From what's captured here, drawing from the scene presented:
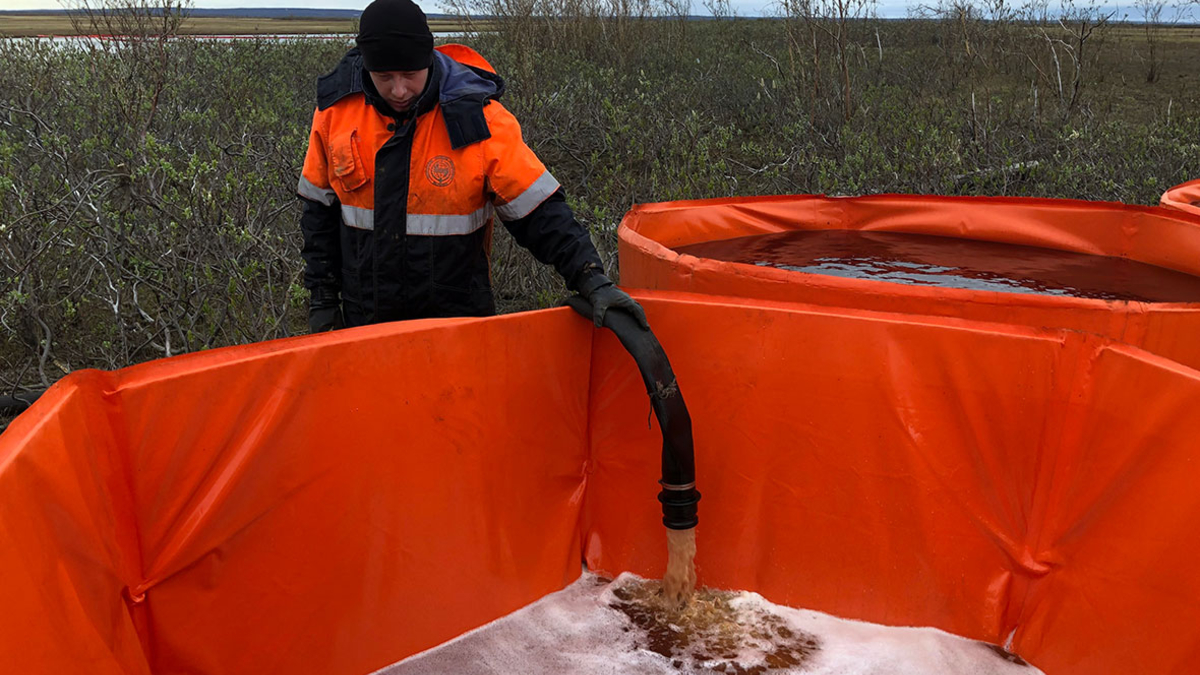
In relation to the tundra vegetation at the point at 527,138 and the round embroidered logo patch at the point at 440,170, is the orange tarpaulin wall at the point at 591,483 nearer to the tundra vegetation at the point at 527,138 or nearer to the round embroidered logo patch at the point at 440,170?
the round embroidered logo patch at the point at 440,170

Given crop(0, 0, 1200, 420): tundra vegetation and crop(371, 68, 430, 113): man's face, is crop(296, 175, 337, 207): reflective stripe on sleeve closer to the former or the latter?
crop(371, 68, 430, 113): man's face

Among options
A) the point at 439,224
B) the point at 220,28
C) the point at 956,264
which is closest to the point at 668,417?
the point at 439,224

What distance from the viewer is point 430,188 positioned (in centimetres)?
262

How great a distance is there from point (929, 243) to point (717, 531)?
2.02 meters

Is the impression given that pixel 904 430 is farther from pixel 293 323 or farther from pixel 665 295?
pixel 293 323

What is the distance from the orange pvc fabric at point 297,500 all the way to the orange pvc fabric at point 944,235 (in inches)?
25.9

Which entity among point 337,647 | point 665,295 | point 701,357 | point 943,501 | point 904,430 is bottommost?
point 337,647

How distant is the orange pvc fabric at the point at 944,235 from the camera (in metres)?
2.51

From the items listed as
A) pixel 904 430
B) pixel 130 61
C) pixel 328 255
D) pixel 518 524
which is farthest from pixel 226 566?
pixel 130 61

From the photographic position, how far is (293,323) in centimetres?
593

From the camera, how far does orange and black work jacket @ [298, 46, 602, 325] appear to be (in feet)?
8.55

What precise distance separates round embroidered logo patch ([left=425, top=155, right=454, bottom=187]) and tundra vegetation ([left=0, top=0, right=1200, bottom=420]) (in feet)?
4.71

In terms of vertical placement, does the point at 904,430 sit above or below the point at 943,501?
above

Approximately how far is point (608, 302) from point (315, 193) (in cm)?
101
